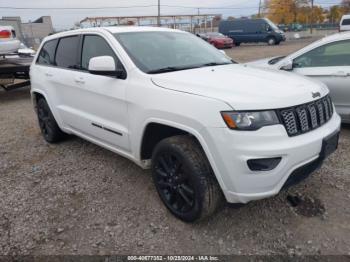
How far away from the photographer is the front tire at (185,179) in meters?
2.70

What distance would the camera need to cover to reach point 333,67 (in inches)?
194

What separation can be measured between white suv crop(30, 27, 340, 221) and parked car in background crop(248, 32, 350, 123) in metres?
1.74

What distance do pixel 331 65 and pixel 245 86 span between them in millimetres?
2919

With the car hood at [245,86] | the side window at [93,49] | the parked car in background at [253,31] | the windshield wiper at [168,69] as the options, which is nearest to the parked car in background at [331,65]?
the car hood at [245,86]

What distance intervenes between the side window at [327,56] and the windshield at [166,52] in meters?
1.76

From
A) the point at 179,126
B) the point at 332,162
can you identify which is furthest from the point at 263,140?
the point at 332,162

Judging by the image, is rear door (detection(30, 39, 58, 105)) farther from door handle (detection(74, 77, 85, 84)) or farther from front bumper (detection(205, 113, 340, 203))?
front bumper (detection(205, 113, 340, 203))

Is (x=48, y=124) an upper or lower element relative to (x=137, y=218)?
upper

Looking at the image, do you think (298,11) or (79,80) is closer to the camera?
(79,80)

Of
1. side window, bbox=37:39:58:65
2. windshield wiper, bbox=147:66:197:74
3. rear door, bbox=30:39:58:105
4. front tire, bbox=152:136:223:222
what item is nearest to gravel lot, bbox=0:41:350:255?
front tire, bbox=152:136:223:222

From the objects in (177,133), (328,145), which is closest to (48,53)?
(177,133)

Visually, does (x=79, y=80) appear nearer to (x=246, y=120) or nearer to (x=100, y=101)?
(x=100, y=101)

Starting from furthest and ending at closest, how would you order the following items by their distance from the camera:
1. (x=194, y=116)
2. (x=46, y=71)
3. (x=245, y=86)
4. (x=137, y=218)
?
1. (x=46, y=71)
2. (x=137, y=218)
3. (x=245, y=86)
4. (x=194, y=116)

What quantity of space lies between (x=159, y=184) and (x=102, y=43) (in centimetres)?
171
